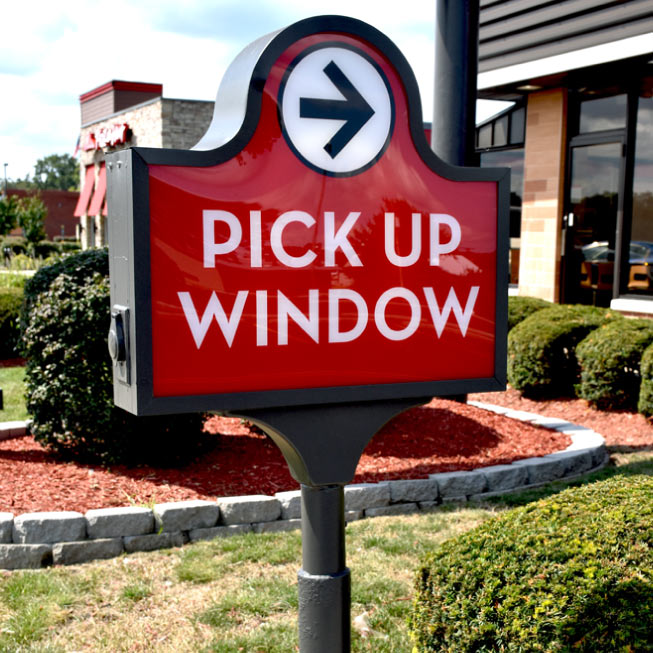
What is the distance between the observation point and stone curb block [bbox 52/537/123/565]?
14.9 ft

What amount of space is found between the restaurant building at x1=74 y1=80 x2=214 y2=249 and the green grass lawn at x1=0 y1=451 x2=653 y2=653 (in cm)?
2070

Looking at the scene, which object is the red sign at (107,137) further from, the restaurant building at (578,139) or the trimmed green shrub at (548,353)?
the trimmed green shrub at (548,353)

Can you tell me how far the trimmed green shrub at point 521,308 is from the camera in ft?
32.5

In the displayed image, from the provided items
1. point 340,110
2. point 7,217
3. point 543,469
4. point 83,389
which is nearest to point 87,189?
point 7,217

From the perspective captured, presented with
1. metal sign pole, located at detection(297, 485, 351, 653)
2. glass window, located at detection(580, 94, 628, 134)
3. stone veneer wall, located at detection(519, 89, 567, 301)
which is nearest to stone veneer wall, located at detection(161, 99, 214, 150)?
stone veneer wall, located at detection(519, 89, 567, 301)

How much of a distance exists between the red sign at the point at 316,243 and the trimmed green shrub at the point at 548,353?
22.4 ft

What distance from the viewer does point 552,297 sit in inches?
456

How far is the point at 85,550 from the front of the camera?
15.1 ft

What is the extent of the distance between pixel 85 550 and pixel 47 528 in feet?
0.81

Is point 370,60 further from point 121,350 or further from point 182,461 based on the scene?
point 182,461

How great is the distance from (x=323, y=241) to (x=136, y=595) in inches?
109

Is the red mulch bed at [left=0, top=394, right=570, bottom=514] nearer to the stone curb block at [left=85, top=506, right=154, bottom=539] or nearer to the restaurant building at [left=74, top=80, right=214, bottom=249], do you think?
the stone curb block at [left=85, top=506, right=154, bottom=539]

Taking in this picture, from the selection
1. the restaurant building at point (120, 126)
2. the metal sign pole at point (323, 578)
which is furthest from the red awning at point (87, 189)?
the metal sign pole at point (323, 578)

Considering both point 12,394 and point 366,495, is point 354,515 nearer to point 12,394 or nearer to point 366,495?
point 366,495
